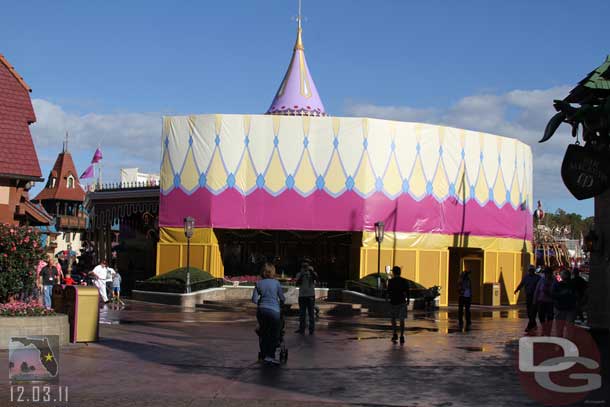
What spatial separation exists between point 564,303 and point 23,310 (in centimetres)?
1047

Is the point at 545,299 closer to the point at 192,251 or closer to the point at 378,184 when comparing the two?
the point at 378,184

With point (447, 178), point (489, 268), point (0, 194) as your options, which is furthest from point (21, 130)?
point (489, 268)

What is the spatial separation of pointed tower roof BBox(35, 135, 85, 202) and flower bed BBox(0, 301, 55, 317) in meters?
73.8

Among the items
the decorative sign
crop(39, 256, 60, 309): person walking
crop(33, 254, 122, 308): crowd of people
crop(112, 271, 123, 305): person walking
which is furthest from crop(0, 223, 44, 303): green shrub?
crop(112, 271, 123, 305): person walking

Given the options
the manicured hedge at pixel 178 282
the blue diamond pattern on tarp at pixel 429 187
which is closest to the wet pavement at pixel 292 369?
the manicured hedge at pixel 178 282

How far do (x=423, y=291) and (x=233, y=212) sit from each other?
9.04 m

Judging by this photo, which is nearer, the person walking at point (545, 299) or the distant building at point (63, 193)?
the person walking at point (545, 299)

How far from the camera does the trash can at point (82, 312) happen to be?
15.1m

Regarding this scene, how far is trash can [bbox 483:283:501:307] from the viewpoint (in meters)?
37.5

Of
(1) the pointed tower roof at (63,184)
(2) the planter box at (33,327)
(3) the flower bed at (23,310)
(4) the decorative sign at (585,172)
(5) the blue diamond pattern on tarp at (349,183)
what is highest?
(1) the pointed tower roof at (63,184)

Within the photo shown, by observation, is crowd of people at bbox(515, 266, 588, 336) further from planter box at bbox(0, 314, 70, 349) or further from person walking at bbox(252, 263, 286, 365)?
planter box at bbox(0, 314, 70, 349)

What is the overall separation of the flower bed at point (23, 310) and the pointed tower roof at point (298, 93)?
24.6 meters

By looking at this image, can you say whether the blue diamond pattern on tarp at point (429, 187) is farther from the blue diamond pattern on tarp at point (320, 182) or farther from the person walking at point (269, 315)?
the person walking at point (269, 315)

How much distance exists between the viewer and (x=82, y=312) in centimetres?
1518
